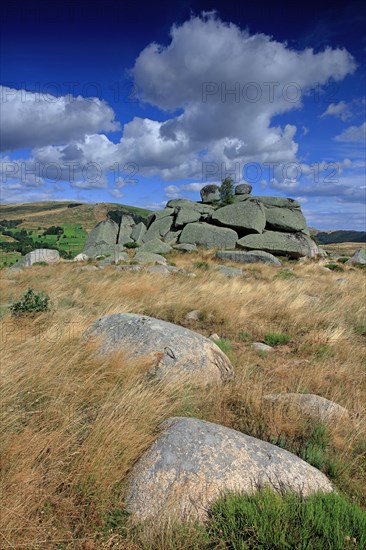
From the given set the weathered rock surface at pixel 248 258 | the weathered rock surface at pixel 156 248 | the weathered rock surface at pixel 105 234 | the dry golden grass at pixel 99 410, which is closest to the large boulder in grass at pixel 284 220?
the weathered rock surface at pixel 248 258

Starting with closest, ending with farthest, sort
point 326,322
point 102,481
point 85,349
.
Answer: point 102,481 < point 85,349 < point 326,322

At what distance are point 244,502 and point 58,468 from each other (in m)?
1.37

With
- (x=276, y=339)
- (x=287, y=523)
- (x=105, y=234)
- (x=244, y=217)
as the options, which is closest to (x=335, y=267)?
(x=244, y=217)

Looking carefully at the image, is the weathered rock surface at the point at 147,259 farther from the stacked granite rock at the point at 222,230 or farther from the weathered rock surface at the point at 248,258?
the weathered rock surface at the point at 248,258

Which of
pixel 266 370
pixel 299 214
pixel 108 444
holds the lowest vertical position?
pixel 266 370

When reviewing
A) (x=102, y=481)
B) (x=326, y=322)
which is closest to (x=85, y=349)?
(x=102, y=481)

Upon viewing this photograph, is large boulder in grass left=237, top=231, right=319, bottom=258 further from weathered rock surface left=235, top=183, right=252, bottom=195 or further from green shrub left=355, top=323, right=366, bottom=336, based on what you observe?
green shrub left=355, top=323, right=366, bottom=336

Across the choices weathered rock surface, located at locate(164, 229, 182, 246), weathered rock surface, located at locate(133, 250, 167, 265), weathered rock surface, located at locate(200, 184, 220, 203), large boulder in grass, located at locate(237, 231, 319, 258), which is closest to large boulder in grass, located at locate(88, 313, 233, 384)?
weathered rock surface, located at locate(133, 250, 167, 265)

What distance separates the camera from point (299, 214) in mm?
29156

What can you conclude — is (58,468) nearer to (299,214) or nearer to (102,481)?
(102,481)

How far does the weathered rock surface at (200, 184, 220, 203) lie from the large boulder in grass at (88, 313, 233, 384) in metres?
32.4

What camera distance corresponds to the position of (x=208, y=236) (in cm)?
2683

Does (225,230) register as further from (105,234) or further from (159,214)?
(105,234)

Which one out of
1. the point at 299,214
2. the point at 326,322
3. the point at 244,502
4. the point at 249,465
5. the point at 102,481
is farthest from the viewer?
the point at 299,214
